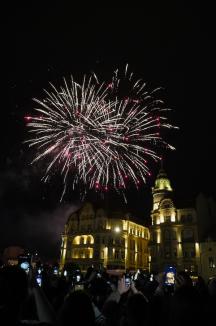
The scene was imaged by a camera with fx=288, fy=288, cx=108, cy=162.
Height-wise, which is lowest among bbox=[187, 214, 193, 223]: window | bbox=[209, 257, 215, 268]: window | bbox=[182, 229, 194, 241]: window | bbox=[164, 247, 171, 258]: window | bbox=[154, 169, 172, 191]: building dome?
bbox=[209, 257, 215, 268]: window

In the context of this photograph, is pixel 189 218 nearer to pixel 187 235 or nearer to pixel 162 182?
pixel 187 235

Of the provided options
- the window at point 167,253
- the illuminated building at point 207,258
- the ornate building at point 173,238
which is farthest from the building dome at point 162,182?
the illuminated building at point 207,258

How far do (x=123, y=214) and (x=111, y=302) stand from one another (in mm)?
71132

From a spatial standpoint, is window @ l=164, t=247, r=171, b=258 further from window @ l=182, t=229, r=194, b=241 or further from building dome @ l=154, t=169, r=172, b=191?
building dome @ l=154, t=169, r=172, b=191

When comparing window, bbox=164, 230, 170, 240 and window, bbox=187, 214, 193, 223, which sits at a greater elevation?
window, bbox=187, 214, 193, 223

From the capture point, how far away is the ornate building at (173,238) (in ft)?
196

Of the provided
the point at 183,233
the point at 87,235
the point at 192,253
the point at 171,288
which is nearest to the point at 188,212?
the point at 183,233

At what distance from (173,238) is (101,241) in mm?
18312

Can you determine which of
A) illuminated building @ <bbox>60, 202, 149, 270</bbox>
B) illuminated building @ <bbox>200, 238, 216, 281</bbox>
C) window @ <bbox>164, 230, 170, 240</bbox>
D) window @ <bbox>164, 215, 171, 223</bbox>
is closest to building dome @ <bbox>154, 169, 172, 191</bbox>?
window @ <bbox>164, 215, 171, 223</bbox>

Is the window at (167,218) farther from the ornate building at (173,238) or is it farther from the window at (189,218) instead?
the window at (189,218)

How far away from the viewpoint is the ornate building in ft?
196

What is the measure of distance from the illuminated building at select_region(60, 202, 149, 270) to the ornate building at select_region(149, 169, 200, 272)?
9.52 meters

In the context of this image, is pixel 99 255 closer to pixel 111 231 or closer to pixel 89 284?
pixel 111 231

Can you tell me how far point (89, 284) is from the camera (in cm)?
1264
